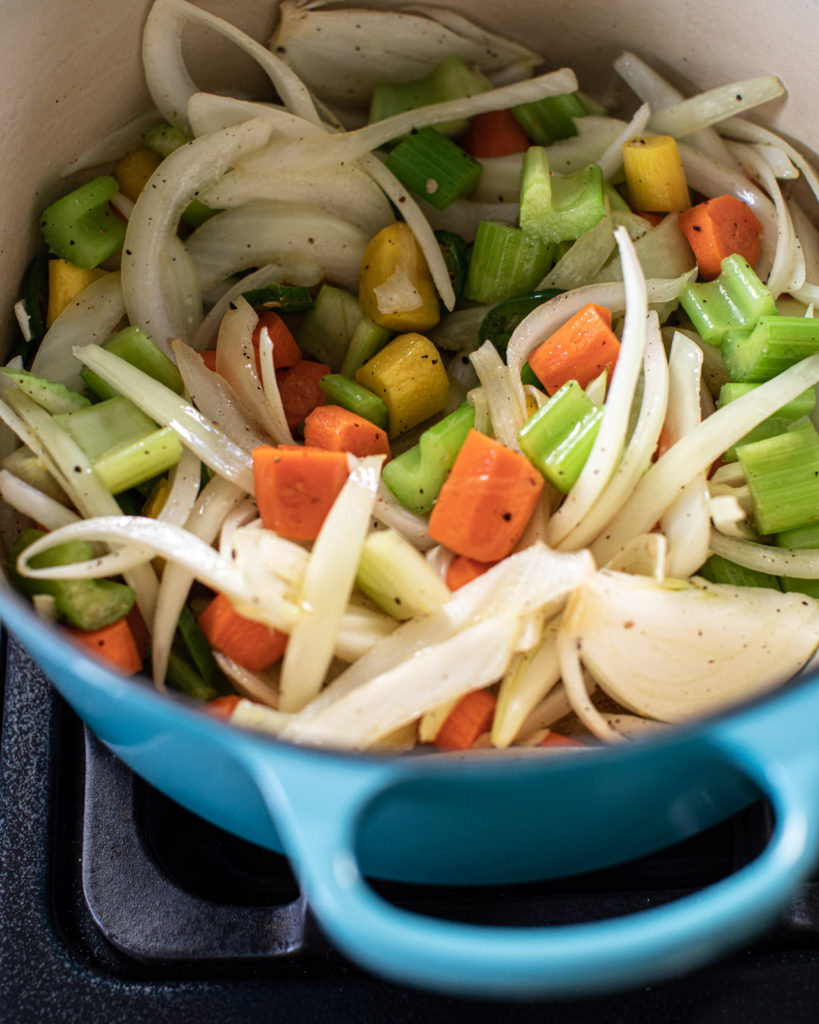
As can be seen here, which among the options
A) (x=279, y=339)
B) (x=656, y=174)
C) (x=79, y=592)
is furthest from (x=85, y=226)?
(x=656, y=174)

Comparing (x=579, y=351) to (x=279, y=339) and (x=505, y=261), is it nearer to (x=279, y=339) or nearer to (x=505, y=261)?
(x=505, y=261)

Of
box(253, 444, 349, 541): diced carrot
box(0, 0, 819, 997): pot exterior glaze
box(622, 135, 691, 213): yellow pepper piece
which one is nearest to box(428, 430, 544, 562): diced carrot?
box(253, 444, 349, 541): diced carrot

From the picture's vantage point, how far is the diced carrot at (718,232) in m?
1.16

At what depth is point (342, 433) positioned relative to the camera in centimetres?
104

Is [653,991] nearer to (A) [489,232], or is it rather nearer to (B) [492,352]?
(B) [492,352]

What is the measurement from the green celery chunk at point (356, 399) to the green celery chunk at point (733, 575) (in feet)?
1.33

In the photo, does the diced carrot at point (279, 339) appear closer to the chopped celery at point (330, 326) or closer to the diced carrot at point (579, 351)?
the chopped celery at point (330, 326)

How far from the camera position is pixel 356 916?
1.95ft

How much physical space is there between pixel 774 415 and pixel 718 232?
0.88 feet

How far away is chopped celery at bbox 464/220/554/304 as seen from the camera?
1.16 meters

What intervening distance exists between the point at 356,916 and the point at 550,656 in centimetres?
36

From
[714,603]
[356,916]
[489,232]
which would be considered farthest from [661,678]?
[489,232]

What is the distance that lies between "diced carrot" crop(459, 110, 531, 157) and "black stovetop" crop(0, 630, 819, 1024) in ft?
2.95

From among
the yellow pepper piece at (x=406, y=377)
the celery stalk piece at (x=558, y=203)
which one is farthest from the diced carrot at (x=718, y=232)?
the yellow pepper piece at (x=406, y=377)
